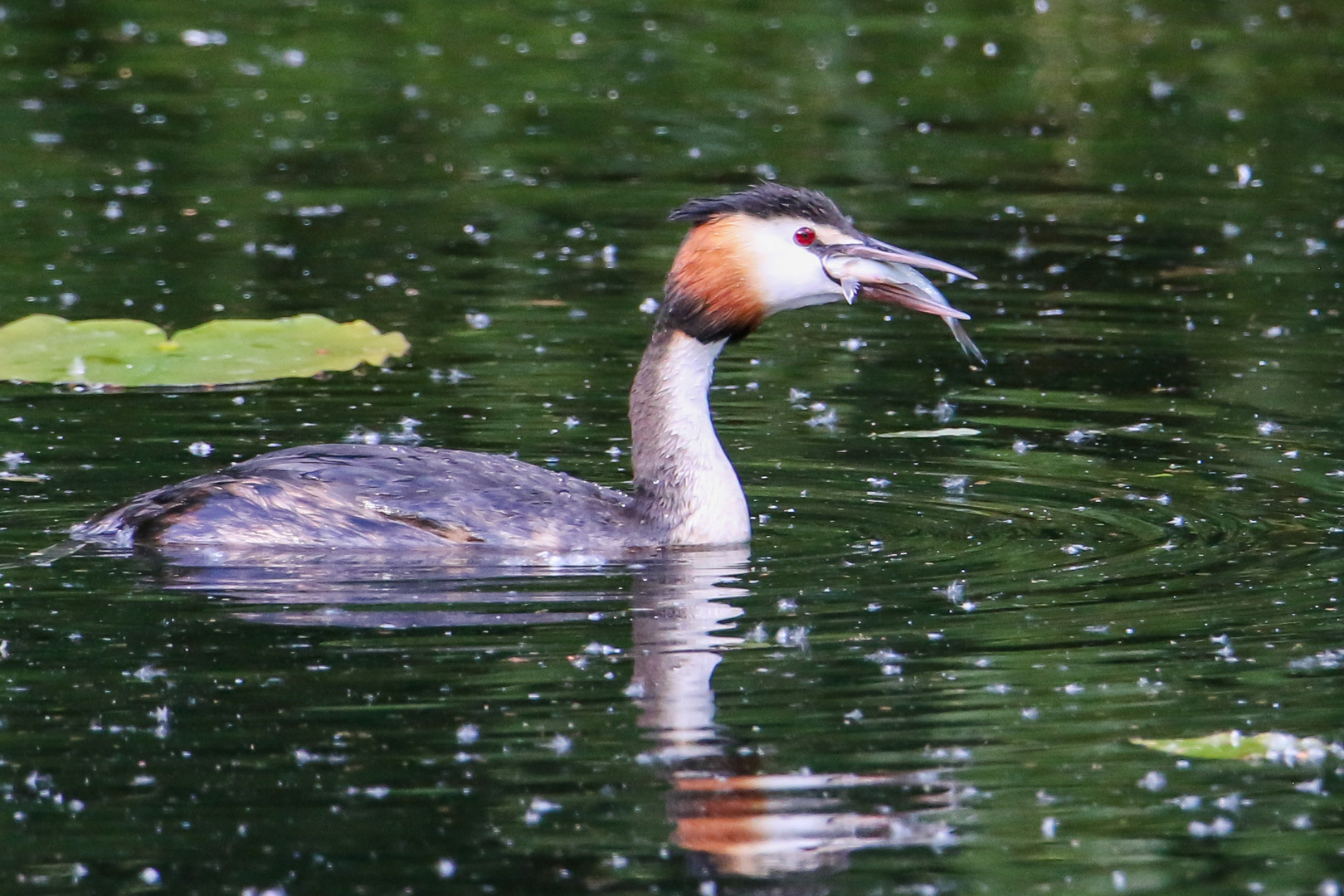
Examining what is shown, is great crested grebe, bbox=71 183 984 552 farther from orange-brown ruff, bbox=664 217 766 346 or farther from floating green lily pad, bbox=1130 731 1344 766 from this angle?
floating green lily pad, bbox=1130 731 1344 766

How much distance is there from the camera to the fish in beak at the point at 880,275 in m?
8.44

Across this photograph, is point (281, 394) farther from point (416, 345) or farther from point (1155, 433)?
point (1155, 433)

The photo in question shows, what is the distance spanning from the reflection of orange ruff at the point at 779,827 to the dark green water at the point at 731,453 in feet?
0.05

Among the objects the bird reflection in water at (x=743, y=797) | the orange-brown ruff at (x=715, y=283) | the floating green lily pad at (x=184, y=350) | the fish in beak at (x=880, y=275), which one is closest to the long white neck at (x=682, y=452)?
the orange-brown ruff at (x=715, y=283)

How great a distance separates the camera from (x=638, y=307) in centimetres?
1279

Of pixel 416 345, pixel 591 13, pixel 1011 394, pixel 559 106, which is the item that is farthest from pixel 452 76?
pixel 1011 394

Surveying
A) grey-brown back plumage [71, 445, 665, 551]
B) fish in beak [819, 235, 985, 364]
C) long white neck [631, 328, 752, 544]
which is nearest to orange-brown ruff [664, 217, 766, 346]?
long white neck [631, 328, 752, 544]

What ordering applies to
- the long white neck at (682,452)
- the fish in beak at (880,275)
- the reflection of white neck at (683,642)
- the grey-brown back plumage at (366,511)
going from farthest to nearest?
1. the long white neck at (682,452)
2. the fish in beak at (880,275)
3. the grey-brown back plumage at (366,511)
4. the reflection of white neck at (683,642)

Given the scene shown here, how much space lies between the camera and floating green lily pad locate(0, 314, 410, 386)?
35.2 feet

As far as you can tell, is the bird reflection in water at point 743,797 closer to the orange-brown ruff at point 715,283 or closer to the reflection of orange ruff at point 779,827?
the reflection of orange ruff at point 779,827

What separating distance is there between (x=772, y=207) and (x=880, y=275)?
465mm

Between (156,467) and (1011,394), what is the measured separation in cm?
402

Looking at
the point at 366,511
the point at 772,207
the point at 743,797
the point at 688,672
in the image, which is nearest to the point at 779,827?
the point at 743,797

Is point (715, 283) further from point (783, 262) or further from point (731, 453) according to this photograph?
point (731, 453)
